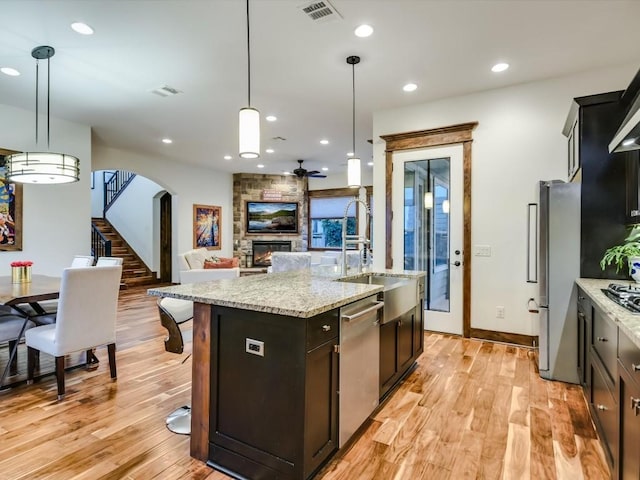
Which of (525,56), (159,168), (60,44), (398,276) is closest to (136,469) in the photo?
(398,276)

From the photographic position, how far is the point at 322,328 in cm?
178

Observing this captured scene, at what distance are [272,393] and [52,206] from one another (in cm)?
527

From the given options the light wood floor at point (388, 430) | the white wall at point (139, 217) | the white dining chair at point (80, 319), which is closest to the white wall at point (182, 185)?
the white wall at point (139, 217)

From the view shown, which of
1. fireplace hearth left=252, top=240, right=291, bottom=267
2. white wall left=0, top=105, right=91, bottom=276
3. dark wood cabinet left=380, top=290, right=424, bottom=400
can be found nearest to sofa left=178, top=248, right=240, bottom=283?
white wall left=0, top=105, right=91, bottom=276

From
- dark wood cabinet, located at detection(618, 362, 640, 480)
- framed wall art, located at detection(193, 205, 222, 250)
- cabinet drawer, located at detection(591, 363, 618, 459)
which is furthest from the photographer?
framed wall art, located at detection(193, 205, 222, 250)

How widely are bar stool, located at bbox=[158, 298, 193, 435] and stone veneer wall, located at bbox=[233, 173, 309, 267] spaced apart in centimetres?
721

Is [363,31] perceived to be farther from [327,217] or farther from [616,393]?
[327,217]

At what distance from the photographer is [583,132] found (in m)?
2.92

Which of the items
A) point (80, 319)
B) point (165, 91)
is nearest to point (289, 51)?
point (165, 91)

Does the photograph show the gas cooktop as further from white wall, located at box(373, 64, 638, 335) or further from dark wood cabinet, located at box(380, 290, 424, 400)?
white wall, located at box(373, 64, 638, 335)

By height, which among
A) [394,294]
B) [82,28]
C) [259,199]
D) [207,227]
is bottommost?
[394,294]

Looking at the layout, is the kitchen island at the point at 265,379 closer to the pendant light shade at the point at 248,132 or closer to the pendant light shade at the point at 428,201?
the pendant light shade at the point at 248,132

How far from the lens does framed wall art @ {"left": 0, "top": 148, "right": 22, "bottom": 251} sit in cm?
472

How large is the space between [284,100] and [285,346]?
3751 mm
